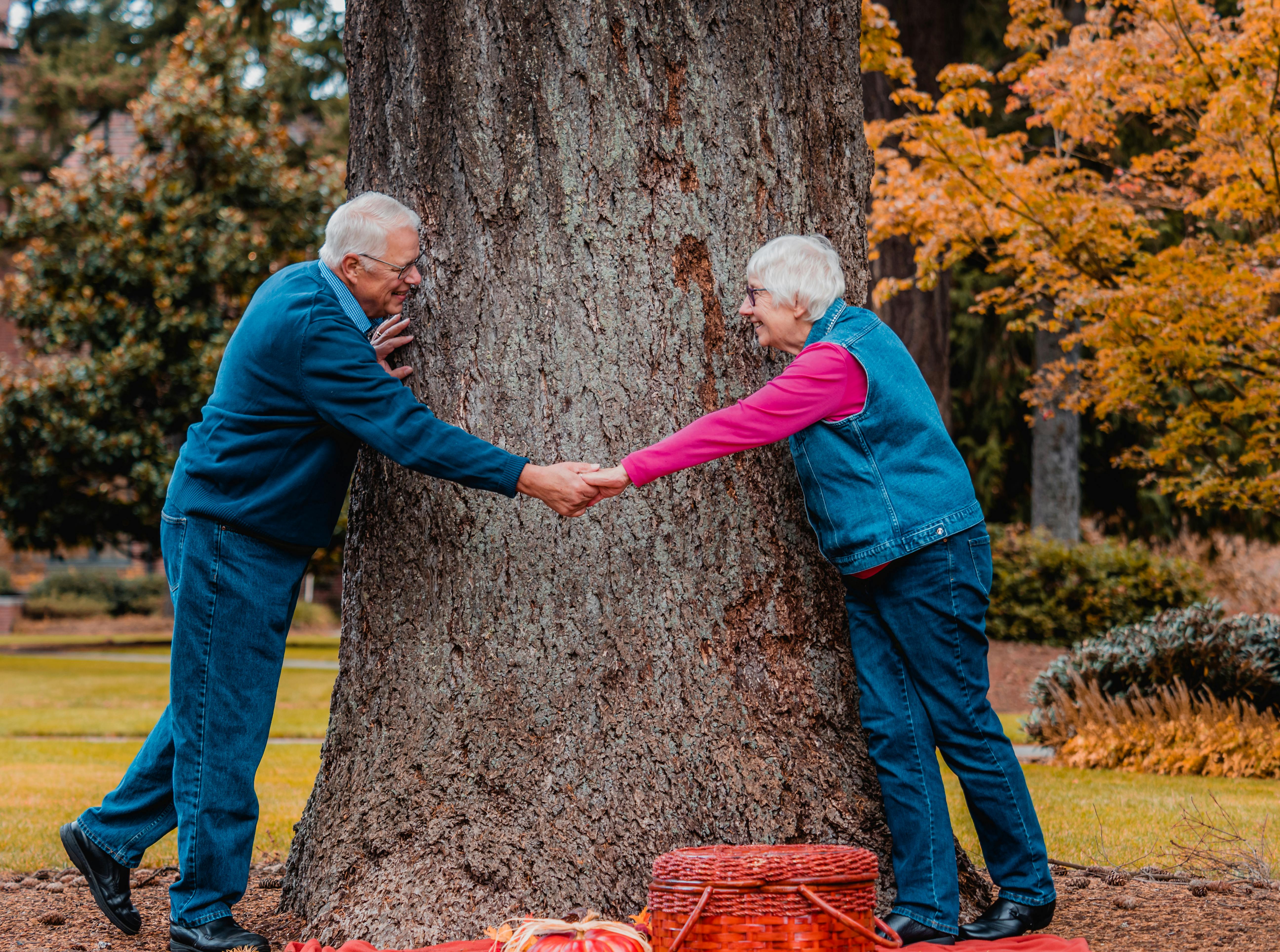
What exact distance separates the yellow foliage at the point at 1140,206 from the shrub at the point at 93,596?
19.3 m

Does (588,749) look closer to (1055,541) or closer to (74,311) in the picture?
(1055,541)

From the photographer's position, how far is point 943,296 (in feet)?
39.7

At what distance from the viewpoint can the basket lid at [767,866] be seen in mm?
2668

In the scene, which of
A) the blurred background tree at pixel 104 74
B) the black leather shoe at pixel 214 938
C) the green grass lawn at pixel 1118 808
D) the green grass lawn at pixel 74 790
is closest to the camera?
the black leather shoe at pixel 214 938

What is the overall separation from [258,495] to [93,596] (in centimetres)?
2388

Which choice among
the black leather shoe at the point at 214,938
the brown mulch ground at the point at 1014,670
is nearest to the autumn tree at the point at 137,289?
the brown mulch ground at the point at 1014,670

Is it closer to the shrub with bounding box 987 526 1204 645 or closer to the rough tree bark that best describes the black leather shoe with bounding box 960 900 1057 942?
the rough tree bark

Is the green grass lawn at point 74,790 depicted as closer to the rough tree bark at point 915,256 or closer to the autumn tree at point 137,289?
the rough tree bark at point 915,256

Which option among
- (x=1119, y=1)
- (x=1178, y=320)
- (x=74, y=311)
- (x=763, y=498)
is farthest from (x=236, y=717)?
(x=74, y=311)

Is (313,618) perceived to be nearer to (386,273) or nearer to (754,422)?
(386,273)

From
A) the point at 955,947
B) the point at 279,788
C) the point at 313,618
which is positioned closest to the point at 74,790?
the point at 279,788

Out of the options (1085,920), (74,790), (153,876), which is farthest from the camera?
(74,790)

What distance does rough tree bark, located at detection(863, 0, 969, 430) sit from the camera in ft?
36.9

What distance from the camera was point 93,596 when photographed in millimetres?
24641
